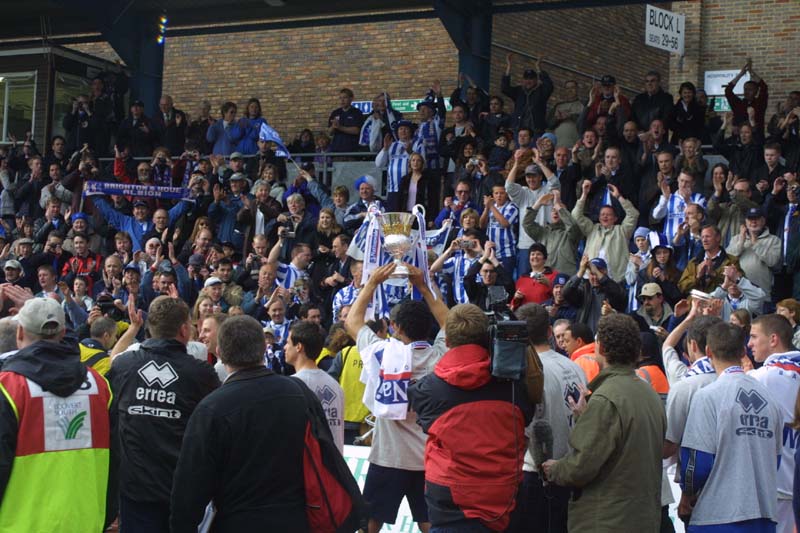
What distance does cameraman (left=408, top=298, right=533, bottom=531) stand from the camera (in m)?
5.63

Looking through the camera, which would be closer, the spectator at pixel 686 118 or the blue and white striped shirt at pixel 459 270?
the blue and white striped shirt at pixel 459 270

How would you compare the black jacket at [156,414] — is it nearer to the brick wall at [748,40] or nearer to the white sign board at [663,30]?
the white sign board at [663,30]

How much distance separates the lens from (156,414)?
564 centimetres

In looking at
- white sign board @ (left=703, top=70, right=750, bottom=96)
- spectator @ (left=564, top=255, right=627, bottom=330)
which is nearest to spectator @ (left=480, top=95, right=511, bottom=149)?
spectator @ (left=564, top=255, right=627, bottom=330)

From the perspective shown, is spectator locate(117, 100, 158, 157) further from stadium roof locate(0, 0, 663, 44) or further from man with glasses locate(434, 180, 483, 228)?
man with glasses locate(434, 180, 483, 228)

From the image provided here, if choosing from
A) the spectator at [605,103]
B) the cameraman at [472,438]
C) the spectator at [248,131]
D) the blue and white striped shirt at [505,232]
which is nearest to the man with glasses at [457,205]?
the blue and white striped shirt at [505,232]

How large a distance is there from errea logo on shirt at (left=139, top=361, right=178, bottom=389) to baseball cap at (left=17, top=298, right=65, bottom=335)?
0.49 metres

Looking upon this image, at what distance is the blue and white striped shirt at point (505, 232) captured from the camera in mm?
14125

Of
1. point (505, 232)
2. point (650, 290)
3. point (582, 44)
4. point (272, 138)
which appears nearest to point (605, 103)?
point (505, 232)

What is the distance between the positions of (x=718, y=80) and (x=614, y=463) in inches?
736

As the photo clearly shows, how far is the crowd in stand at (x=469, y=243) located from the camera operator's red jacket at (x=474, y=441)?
0.78 ft

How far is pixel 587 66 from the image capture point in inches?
987

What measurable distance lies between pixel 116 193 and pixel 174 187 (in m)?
0.91

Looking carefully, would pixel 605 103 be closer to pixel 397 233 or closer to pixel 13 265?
pixel 397 233
